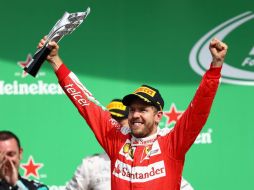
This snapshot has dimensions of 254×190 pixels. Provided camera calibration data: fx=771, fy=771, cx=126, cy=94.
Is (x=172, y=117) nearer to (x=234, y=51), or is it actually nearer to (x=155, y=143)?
(x=234, y=51)

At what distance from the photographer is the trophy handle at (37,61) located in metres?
3.27

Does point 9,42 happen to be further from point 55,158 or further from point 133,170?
point 133,170

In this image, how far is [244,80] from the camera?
525cm

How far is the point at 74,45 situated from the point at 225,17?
1.06 metres

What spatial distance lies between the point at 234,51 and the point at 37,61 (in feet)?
7.53

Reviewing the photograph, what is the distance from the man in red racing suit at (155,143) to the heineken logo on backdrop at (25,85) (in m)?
1.53

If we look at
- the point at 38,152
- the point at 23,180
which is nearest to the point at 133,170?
the point at 23,180

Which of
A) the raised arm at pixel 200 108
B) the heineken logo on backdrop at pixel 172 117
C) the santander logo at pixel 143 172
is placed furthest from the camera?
the heineken logo on backdrop at pixel 172 117

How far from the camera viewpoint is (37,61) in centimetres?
330

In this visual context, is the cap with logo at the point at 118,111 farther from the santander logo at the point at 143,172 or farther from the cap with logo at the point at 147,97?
the santander logo at the point at 143,172

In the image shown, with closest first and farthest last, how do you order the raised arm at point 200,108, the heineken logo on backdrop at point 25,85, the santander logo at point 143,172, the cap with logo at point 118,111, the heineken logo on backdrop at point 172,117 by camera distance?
the raised arm at point 200,108, the santander logo at point 143,172, the cap with logo at point 118,111, the heineken logo on backdrop at point 25,85, the heineken logo on backdrop at point 172,117

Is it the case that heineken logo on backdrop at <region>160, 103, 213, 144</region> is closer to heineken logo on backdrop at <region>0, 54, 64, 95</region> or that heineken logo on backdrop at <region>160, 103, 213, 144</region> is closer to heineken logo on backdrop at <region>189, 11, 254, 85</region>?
heineken logo on backdrop at <region>189, 11, 254, 85</region>

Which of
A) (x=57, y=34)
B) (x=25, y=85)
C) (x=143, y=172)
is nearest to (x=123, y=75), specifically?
(x=25, y=85)

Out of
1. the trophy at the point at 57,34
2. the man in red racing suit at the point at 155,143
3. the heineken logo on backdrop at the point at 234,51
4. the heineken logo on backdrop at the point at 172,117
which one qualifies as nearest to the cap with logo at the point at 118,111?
the man in red racing suit at the point at 155,143
